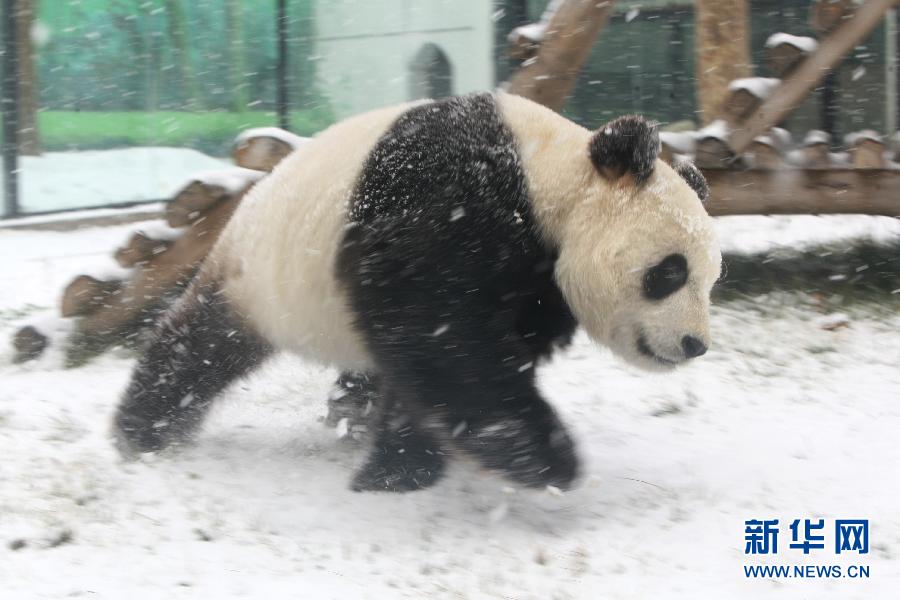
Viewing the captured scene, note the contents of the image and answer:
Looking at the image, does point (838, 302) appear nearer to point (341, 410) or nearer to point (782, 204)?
point (782, 204)

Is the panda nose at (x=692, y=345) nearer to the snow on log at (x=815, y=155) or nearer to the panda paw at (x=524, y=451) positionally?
the panda paw at (x=524, y=451)

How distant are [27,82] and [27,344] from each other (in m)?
4.02

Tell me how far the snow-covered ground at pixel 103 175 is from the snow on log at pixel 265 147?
10.8ft

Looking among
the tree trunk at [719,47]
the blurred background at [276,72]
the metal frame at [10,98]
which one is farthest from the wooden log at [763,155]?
the metal frame at [10,98]

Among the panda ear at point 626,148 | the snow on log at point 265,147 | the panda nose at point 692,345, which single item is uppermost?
the panda ear at point 626,148

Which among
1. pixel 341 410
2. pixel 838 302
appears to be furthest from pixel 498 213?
pixel 838 302

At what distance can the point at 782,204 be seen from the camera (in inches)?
204

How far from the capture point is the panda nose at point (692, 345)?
2996 millimetres

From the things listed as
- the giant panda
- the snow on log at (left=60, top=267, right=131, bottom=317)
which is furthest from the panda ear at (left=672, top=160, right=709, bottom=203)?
the snow on log at (left=60, top=267, right=131, bottom=317)

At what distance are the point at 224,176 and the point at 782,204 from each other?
276 centimetres

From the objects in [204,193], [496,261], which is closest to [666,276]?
[496,261]

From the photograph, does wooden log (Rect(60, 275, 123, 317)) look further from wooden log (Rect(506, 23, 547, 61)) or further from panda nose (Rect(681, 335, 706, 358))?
panda nose (Rect(681, 335, 706, 358))

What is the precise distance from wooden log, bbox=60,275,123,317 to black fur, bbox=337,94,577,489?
2232 mm

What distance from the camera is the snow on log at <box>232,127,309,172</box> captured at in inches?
186
